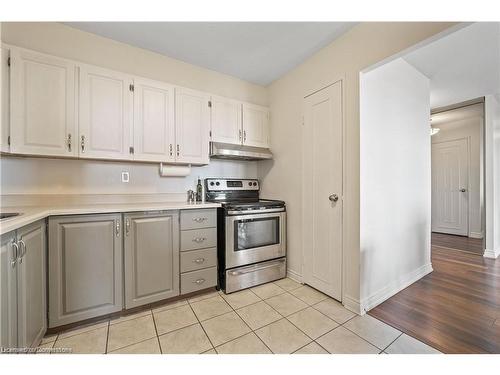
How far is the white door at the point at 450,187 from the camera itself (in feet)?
14.7

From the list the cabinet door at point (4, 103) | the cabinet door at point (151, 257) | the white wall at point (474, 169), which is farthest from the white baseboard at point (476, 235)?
the cabinet door at point (4, 103)

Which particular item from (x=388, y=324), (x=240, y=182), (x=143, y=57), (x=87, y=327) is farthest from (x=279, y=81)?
(x=87, y=327)

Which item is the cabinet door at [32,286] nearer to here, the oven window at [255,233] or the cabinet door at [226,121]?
the oven window at [255,233]

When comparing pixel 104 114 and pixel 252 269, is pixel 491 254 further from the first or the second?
pixel 104 114

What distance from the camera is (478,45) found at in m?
2.07

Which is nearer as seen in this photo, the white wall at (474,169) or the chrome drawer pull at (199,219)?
the chrome drawer pull at (199,219)

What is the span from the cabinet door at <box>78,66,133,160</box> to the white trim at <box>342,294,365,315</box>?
7.95ft

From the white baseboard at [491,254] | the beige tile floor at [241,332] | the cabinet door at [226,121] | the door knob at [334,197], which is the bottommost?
the beige tile floor at [241,332]

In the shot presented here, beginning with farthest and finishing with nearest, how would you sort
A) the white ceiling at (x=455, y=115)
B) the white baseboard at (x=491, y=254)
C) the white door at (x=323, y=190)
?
1. the white ceiling at (x=455, y=115)
2. the white baseboard at (x=491, y=254)
3. the white door at (x=323, y=190)

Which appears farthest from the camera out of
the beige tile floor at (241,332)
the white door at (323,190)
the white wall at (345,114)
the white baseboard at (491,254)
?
the white baseboard at (491,254)

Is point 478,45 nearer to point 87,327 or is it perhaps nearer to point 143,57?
point 143,57

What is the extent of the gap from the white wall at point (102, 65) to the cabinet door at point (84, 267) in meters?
0.61

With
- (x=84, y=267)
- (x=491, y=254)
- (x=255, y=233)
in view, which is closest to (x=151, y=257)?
(x=84, y=267)
